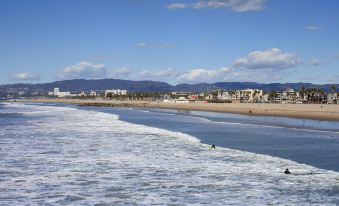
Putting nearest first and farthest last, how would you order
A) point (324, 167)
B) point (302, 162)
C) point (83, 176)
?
point (83, 176), point (324, 167), point (302, 162)

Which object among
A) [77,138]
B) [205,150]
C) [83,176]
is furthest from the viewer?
[77,138]

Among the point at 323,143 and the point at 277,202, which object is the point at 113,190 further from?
the point at 323,143

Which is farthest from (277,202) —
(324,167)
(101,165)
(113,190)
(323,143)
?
(323,143)

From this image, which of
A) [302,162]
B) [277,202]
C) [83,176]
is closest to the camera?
[277,202]

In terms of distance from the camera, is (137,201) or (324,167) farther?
(324,167)

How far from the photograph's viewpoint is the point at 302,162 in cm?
1812

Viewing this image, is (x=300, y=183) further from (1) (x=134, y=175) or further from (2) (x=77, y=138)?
(2) (x=77, y=138)

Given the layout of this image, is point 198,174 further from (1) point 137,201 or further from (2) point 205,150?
(2) point 205,150

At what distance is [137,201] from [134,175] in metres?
3.57

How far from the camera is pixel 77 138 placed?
89.2 ft

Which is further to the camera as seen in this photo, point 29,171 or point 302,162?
point 302,162

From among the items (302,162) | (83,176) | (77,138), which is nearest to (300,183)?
(302,162)

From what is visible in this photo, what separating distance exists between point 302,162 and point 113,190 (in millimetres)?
8513

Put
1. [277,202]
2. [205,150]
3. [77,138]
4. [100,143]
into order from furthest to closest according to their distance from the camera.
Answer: [77,138] < [100,143] < [205,150] < [277,202]
